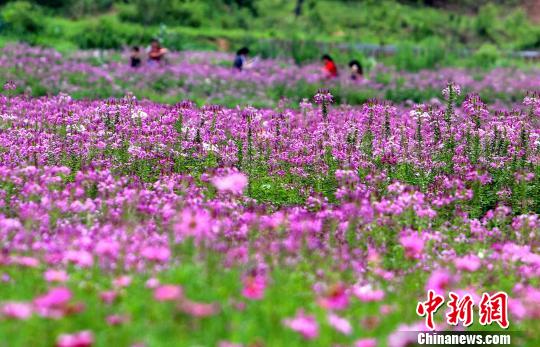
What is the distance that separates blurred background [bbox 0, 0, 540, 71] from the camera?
92.6 feet

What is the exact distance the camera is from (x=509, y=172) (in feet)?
33.9

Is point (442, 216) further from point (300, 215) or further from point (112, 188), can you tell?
point (112, 188)

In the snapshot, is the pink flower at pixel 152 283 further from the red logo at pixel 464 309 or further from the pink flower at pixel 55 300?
the red logo at pixel 464 309

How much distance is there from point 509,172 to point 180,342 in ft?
22.9

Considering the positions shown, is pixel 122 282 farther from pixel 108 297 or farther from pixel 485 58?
pixel 485 58

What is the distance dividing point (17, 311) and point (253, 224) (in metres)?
2.90

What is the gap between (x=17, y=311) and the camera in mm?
4250

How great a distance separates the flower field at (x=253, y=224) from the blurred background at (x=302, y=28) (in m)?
14.8

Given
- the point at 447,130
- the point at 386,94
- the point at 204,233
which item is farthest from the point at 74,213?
the point at 386,94

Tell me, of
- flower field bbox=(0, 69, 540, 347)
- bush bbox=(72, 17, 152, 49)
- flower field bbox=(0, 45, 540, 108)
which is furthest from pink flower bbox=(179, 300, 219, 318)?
bush bbox=(72, 17, 152, 49)

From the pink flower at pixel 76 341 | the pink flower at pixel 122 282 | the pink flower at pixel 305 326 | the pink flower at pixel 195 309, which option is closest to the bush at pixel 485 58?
the pink flower at pixel 122 282

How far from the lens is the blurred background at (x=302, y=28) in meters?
28.2

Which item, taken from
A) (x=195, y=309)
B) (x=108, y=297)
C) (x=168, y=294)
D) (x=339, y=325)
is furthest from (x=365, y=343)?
(x=108, y=297)

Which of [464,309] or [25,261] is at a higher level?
[25,261]
